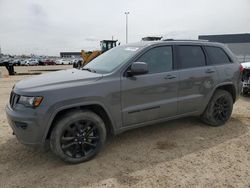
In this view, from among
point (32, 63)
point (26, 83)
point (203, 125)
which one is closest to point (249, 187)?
point (203, 125)

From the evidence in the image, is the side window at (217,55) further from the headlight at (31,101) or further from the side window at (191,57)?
the headlight at (31,101)

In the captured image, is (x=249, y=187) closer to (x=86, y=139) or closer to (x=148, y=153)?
(x=148, y=153)

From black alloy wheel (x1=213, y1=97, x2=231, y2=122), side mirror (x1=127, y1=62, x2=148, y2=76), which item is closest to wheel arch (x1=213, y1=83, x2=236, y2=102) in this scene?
black alloy wheel (x1=213, y1=97, x2=231, y2=122)

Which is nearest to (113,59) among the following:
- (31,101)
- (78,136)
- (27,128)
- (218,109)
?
(78,136)

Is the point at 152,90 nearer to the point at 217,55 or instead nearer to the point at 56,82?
the point at 56,82

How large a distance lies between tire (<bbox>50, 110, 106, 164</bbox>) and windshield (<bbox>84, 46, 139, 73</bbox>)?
867mm

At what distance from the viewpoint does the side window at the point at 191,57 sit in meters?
4.32

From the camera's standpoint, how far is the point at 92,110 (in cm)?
357

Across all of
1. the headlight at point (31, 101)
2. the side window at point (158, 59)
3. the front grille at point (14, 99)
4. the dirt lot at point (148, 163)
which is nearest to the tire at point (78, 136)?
the dirt lot at point (148, 163)

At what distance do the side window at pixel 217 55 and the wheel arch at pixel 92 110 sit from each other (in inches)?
97.2

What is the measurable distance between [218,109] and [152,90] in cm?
191

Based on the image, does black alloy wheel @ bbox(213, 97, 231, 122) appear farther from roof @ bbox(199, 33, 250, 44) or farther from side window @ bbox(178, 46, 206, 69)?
roof @ bbox(199, 33, 250, 44)

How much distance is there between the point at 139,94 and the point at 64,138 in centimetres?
135

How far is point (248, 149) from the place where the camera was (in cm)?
387
